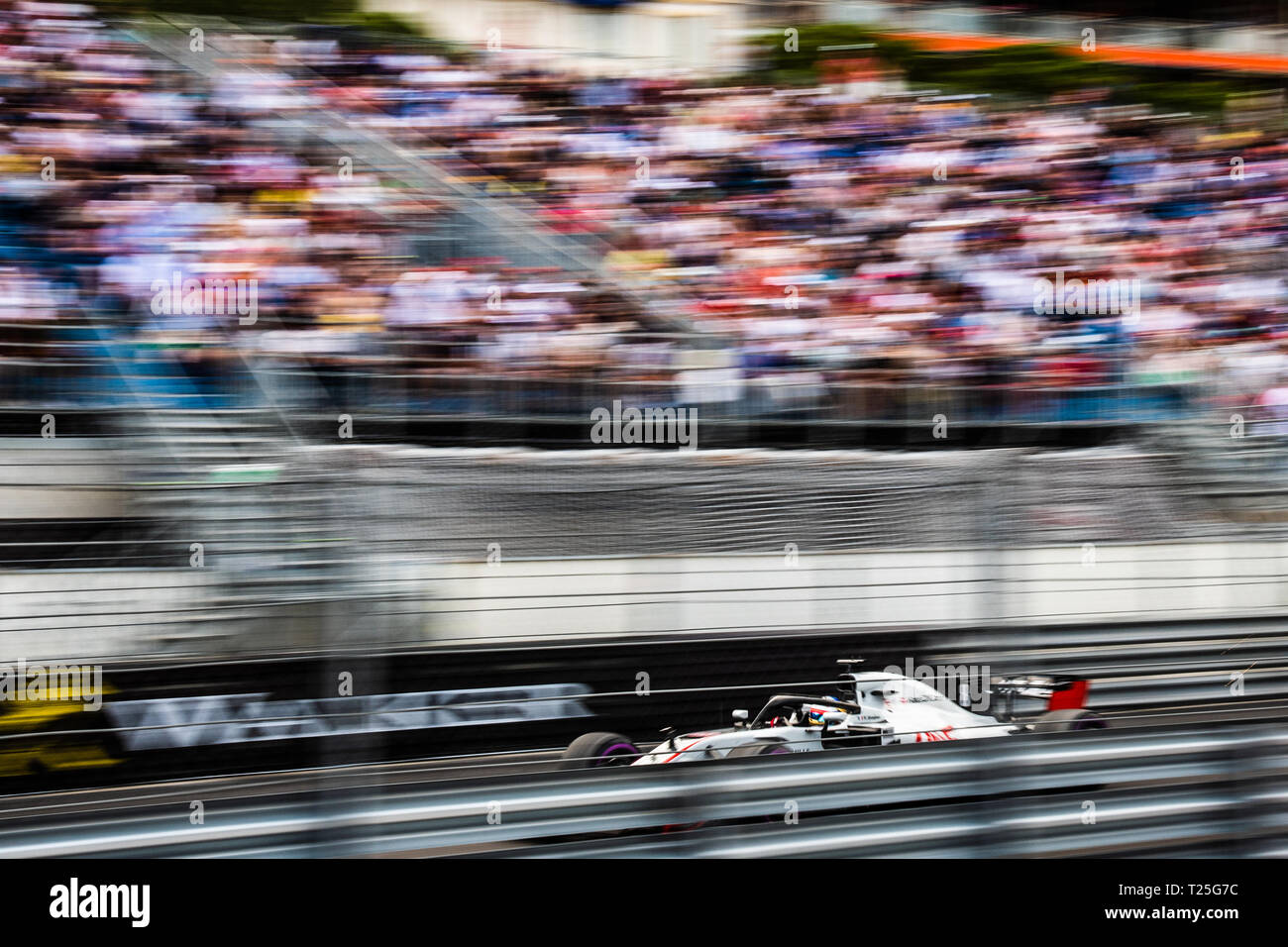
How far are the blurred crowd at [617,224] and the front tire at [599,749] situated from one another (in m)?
1.46

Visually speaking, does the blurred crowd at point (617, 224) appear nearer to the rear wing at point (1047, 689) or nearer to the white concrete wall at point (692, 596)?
the white concrete wall at point (692, 596)

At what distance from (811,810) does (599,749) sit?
2.95 ft

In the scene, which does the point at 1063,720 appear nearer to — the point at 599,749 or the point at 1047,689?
the point at 1047,689

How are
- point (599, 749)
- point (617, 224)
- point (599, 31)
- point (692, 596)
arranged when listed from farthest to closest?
point (599, 31), point (617, 224), point (692, 596), point (599, 749)

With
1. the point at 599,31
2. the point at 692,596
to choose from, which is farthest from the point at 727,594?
the point at 599,31

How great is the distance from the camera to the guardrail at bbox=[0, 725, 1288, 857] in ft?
9.52

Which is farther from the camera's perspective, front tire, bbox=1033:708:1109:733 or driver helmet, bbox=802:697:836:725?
driver helmet, bbox=802:697:836:725

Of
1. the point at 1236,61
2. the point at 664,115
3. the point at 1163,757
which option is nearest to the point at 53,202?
the point at 664,115

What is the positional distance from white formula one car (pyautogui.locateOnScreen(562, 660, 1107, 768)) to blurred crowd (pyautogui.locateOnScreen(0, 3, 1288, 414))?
1.43 metres

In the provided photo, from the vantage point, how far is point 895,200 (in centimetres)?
639

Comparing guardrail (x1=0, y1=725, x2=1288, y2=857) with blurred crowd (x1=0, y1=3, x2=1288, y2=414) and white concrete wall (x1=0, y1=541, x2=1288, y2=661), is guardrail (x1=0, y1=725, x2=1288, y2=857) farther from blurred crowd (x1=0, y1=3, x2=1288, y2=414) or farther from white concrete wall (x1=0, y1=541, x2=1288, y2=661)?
blurred crowd (x1=0, y1=3, x2=1288, y2=414)

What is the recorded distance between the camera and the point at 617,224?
5.80 metres

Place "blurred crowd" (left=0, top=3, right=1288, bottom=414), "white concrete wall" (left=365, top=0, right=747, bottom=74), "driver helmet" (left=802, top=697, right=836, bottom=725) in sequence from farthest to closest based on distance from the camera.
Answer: "white concrete wall" (left=365, top=0, right=747, bottom=74) < "blurred crowd" (left=0, top=3, right=1288, bottom=414) < "driver helmet" (left=802, top=697, right=836, bottom=725)

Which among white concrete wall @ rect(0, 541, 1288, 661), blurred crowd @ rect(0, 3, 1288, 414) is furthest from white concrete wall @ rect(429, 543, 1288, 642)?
A: blurred crowd @ rect(0, 3, 1288, 414)
